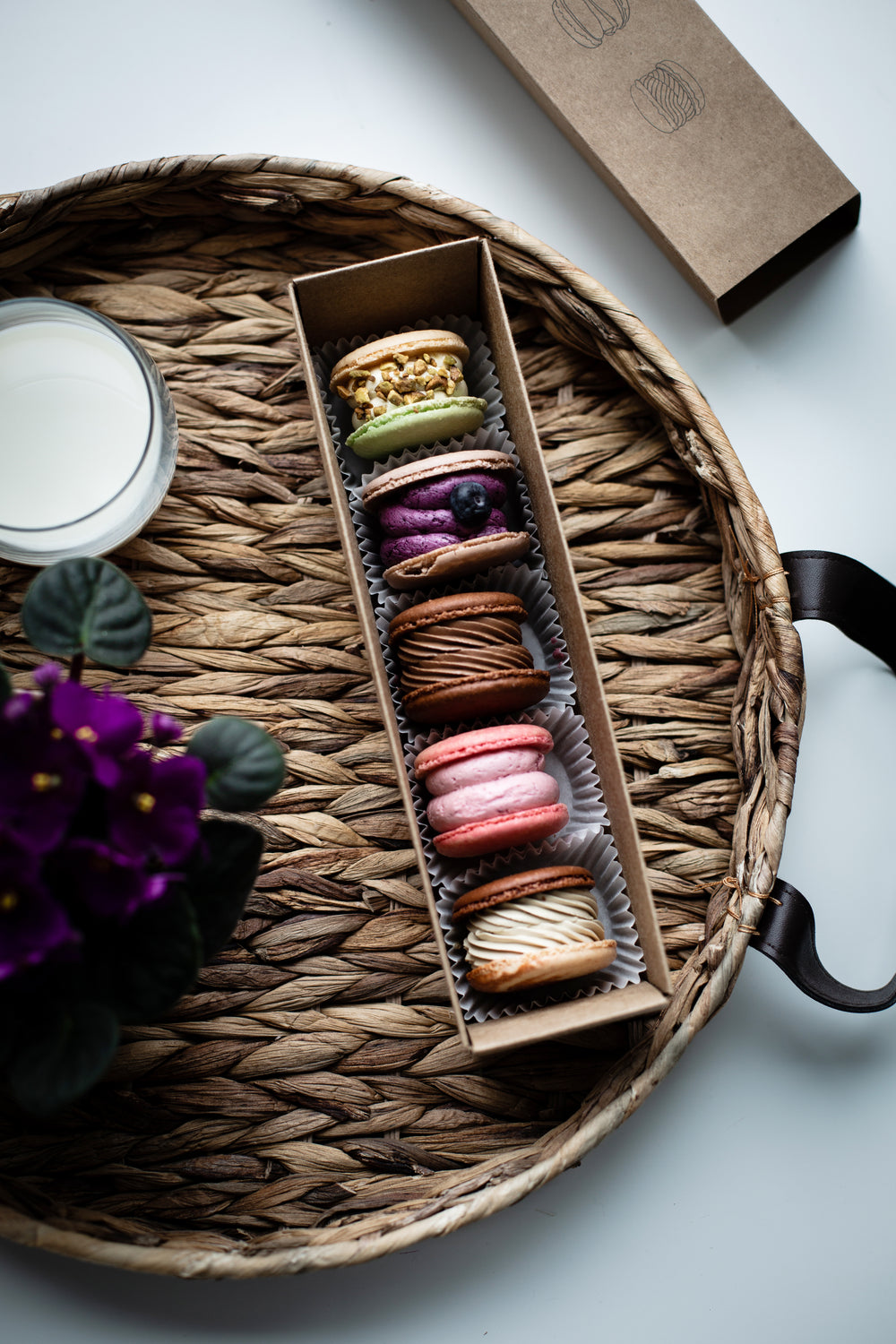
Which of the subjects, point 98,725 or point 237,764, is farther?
point 237,764

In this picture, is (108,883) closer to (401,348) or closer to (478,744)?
(478,744)

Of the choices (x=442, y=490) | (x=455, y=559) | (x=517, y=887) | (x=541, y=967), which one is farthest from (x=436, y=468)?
(x=541, y=967)

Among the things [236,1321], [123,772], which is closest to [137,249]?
[123,772]

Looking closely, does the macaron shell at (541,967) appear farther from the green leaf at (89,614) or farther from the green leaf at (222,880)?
the green leaf at (89,614)

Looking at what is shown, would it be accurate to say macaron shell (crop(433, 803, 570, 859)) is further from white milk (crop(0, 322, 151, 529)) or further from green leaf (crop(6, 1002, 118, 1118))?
white milk (crop(0, 322, 151, 529))

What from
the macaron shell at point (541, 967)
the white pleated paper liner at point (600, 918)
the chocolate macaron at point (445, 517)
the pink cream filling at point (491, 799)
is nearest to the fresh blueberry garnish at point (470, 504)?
the chocolate macaron at point (445, 517)


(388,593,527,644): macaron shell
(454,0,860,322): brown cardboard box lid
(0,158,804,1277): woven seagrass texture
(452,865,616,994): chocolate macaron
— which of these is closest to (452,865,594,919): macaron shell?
(452,865,616,994): chocolate macaron
